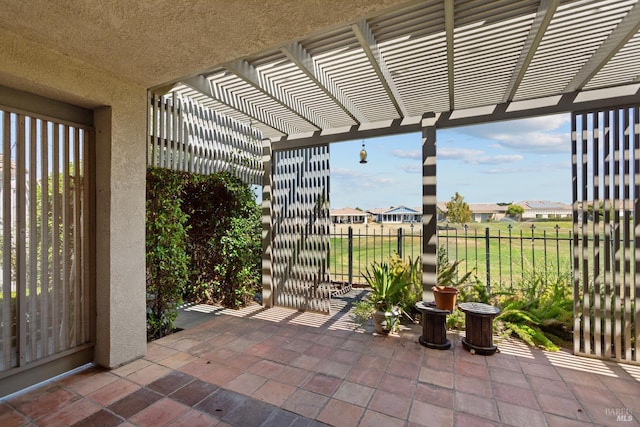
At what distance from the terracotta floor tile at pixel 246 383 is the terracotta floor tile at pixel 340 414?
69 centimetres

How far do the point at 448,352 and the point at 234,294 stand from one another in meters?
3.43

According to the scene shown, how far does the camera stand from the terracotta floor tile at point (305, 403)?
2324 mm

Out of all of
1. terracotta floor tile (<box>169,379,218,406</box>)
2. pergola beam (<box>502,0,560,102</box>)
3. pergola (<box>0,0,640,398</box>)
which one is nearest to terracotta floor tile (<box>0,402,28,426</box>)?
pergola (<box>0,0,640,398</box>)

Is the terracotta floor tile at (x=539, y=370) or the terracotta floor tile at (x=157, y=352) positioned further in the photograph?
the terracotta floor tile at (x=157, y=352)

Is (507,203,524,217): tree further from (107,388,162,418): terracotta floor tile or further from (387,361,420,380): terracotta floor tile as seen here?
(107,388,162,418): terracotta floor tile

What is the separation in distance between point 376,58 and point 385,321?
3.13 m

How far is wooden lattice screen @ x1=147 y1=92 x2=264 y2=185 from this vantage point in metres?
3.55

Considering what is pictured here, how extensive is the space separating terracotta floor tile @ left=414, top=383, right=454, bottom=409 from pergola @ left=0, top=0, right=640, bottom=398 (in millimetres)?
1825

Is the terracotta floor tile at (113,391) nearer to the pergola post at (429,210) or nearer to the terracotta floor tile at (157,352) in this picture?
the terracotta floor tile at (157,352)

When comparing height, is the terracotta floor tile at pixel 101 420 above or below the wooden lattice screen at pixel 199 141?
below

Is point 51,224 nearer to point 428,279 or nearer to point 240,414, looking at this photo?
point 240,414

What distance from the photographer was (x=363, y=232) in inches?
256

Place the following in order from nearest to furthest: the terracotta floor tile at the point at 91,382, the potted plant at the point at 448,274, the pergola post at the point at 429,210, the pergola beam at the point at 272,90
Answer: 1. the terracotta floor tile at the point at 91,382
2. the pergola beam at the point at 272,90
3. the pergola post at the point at 429,210
4. the potted plant at the point at 448,274

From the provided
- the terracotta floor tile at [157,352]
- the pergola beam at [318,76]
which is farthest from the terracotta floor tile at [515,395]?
the pergola beam at [318,76]
